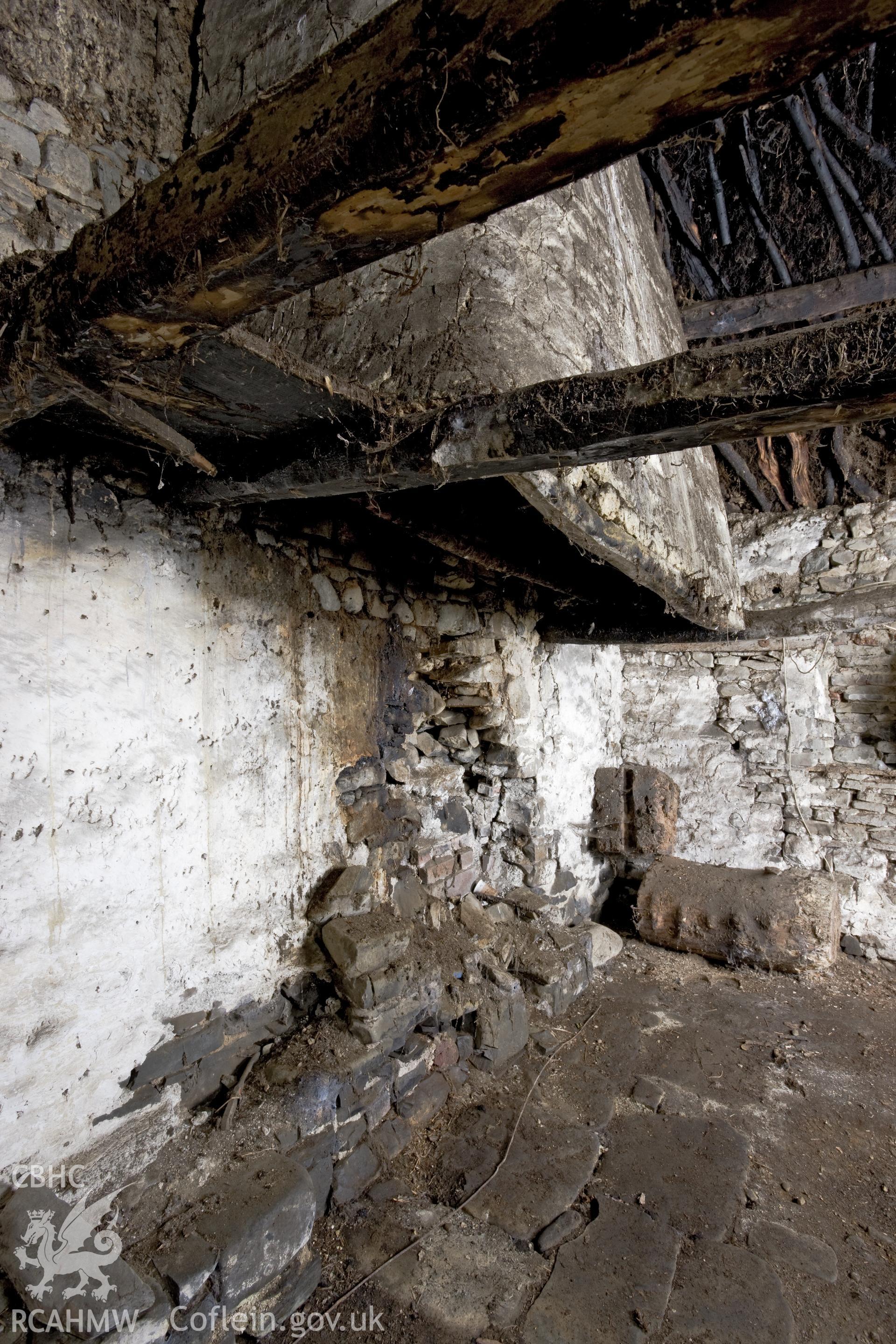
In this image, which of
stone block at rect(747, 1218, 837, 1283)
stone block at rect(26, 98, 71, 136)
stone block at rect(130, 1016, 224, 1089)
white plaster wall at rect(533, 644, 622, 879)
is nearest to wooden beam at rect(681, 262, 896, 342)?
white plaster wall at rect(533, 644, 622, 879)

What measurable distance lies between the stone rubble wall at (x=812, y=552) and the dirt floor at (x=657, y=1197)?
2870mm

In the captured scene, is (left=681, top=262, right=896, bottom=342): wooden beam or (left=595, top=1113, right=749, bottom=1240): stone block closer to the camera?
(left=595, top=1113, right=749, bottom=1240): stone block

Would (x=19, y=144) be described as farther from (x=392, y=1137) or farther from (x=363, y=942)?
(x=392, y=1137)

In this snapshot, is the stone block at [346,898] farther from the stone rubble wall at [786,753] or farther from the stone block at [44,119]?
the stone rubble wall at [786,753]

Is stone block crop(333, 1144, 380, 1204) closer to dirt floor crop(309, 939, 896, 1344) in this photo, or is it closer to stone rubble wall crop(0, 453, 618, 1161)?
dirt floor crop(309, 939, 896, 1344)

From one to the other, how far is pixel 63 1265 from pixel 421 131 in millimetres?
2414

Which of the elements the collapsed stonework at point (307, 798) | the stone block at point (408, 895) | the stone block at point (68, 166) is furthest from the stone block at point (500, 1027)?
the stone block at point (68, 166)

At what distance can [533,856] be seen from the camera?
13.2ft

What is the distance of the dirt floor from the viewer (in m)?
2.02

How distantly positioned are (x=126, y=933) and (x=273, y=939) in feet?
2.20

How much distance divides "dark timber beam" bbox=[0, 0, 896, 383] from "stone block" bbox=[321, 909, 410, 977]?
2.36 meters

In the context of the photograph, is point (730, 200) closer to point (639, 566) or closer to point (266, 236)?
point (639, 566)

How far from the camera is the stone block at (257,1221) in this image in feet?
5.85

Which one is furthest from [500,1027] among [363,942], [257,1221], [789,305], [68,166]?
[789,305]
